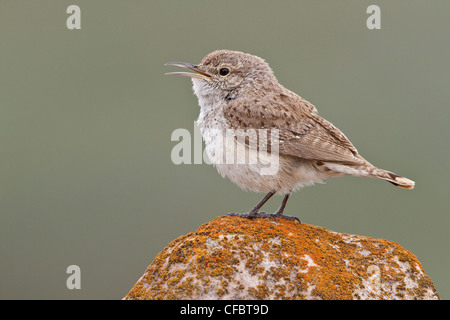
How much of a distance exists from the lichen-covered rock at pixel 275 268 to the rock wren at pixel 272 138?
0.67 m

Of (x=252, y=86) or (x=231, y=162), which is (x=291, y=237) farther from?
(x=252, y=86)

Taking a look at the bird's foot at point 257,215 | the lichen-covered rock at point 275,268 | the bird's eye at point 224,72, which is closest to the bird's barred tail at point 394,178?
the lichen-covered rock at point 275,268

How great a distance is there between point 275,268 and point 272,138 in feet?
5.83

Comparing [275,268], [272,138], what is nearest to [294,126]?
[272,138]

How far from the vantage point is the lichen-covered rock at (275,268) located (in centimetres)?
462

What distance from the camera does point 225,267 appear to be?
477 cm

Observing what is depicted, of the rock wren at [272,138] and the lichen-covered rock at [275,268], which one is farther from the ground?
the rock wren at [272,138]

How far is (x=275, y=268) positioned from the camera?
15.7 ft

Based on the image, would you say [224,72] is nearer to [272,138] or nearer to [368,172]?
[272,138]

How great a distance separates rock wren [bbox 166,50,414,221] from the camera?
5.89 metres

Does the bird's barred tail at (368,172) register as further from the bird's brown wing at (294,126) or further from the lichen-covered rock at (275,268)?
the lichen-covered rock at (275,268)

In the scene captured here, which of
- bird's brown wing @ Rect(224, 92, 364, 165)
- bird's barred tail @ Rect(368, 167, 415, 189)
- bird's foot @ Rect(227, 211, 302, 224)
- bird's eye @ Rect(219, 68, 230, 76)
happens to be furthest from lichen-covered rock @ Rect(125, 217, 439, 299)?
bird's eye @ Rect(219, 68, 230, 76)

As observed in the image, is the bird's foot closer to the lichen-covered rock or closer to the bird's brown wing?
the lichen-covered rock

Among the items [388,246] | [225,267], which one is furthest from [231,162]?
[388,246]
